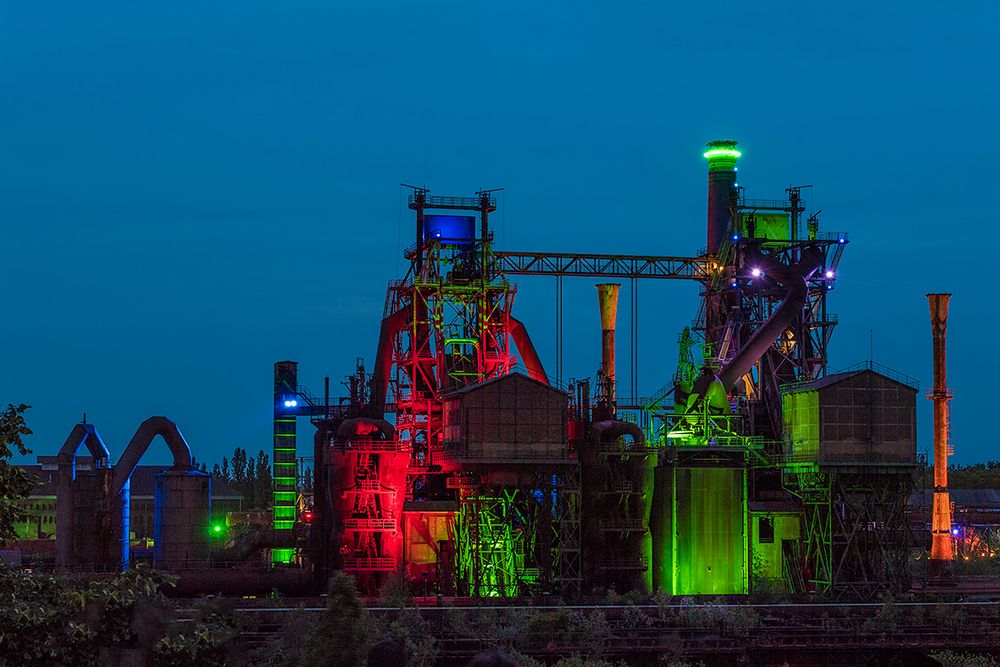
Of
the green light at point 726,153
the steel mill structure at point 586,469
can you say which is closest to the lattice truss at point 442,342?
the steel mill structure at point 586,469

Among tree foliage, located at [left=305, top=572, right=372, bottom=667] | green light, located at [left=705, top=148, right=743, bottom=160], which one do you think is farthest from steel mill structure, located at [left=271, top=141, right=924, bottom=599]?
tree foliage, located at [left=305, top=572, right=372, bottom=667]

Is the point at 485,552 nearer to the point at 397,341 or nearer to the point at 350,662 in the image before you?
the point at 397,341

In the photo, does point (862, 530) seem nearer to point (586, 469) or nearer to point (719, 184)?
point (586, 469)

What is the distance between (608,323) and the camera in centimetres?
7525

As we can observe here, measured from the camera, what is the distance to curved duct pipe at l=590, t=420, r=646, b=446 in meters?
62.2

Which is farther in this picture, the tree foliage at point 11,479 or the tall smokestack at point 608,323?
the tall smokestack at point 608,323

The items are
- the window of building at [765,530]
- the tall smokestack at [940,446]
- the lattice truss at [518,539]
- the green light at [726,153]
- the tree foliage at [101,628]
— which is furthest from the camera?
the green light at [726,153]

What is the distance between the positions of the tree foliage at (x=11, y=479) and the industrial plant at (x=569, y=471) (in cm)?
3573

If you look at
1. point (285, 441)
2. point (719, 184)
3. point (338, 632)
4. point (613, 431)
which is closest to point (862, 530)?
point (613, 431)

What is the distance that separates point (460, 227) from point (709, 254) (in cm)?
1579

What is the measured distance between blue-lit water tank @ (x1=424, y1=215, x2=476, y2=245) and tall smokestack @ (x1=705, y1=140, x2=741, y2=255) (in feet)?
50.9

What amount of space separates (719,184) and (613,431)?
23.4 meters

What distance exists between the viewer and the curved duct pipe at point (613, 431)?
62.2m

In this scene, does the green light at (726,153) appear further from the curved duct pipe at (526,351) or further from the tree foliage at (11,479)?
the tree foliage at (11,479)
